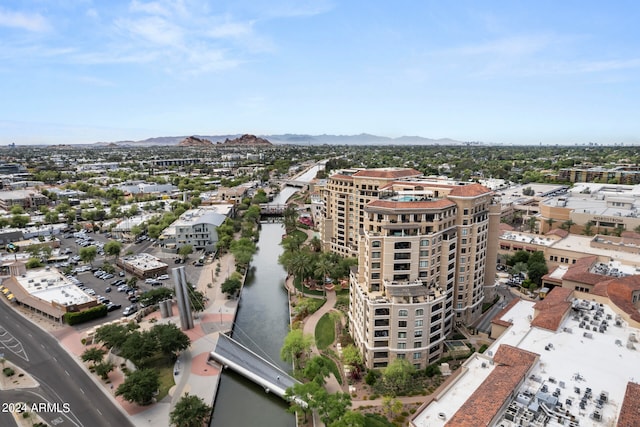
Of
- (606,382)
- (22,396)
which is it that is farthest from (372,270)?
(22,396)

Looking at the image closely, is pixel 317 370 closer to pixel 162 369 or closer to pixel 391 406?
pixel 391 406

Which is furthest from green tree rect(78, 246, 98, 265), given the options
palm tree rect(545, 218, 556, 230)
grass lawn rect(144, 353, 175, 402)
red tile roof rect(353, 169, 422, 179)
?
palm tree rect(545, 218, 556, 230)

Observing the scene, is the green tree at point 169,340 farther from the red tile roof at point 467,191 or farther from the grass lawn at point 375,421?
the red tile roof at point 467,191

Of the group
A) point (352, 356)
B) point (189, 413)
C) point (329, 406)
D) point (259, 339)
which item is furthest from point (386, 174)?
point (189, 413)

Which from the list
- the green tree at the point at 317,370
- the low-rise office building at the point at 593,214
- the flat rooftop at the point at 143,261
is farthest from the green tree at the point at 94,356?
the low-rise office building at the point at 593,214

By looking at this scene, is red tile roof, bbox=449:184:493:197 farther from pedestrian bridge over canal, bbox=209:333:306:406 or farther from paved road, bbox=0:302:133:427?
paved road, bbox=0:302:133:427

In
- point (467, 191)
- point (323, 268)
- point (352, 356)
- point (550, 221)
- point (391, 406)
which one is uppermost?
point (467, 191)
